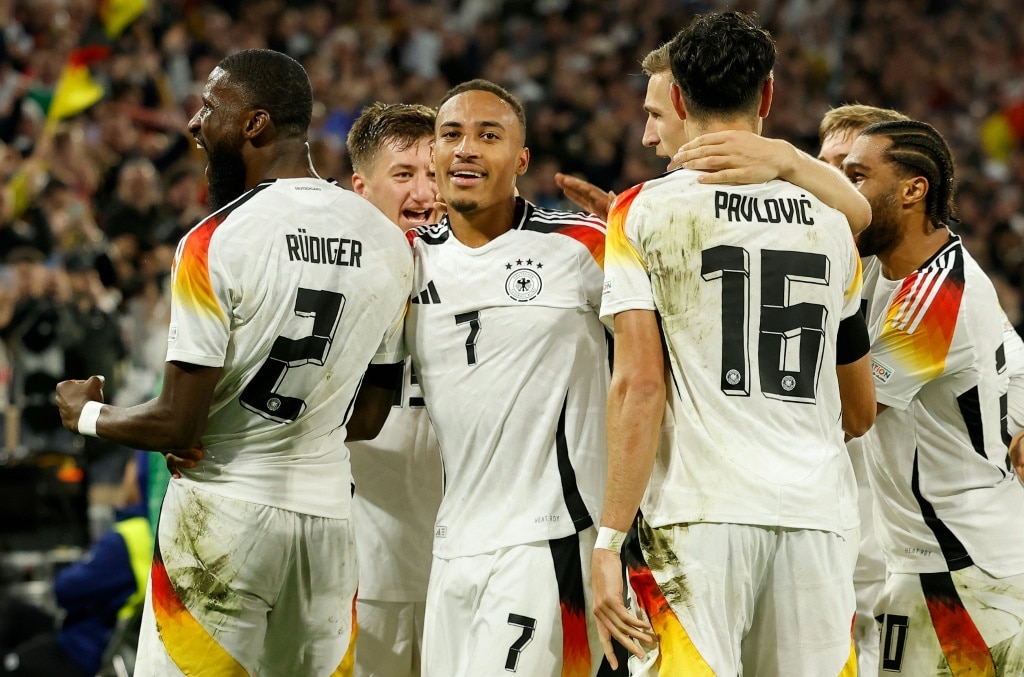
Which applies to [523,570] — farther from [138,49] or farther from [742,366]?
[138,49]

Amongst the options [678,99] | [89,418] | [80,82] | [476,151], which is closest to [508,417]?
[476,151]

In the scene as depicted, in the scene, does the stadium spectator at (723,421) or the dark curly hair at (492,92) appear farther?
the dark curly hair at (492,92)

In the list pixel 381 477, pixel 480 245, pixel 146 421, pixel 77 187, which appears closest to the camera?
pixel 146 421

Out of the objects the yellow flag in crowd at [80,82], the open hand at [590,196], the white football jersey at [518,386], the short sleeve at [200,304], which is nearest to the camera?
the short sleeve at [200,304]

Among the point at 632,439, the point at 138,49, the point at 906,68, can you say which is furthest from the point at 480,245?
the point at 906,68

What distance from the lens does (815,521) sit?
3908 millimetres

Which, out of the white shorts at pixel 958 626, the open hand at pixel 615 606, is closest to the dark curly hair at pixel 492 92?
the open hand at pixel 615 606

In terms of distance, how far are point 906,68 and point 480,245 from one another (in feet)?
61.1

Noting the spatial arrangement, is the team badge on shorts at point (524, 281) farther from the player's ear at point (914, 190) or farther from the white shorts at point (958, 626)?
the white shorts at point (958, 626)

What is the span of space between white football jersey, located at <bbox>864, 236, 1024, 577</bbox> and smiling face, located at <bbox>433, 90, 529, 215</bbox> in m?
1.56

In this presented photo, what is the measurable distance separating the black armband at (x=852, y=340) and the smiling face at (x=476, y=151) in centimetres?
133

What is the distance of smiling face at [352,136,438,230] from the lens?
5781 mm

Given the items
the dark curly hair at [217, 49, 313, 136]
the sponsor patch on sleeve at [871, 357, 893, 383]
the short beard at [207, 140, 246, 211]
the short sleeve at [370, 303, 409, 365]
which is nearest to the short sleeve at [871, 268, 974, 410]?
the sponsor patch on sleeve at [871, 357, 893, 383]

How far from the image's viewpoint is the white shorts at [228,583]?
4.38 metres
